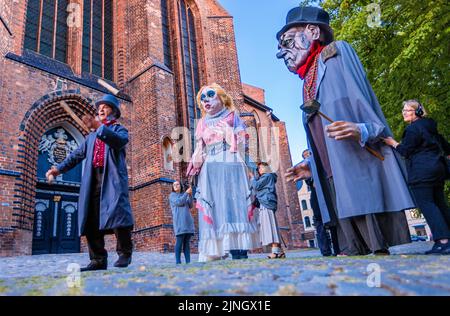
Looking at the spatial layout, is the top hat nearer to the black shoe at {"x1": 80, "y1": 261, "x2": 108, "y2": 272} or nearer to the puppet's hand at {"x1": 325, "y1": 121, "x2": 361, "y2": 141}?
the black shoe at {"x1": 80, "y1": 261, "x2": 108, "y2": 272}

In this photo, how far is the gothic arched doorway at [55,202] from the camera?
34.5 feet

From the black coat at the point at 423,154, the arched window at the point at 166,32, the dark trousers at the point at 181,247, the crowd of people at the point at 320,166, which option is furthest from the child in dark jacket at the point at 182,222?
the arched window at the point at 166,32

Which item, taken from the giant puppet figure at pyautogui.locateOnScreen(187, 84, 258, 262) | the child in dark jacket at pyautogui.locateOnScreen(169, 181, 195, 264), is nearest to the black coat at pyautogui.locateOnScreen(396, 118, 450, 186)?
the giant puppet figure at pyautogui.locateOnScreen(187, 84, 258, 262)

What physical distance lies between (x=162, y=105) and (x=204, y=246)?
934cm

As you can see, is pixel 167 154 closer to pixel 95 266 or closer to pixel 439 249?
pixel 95 266

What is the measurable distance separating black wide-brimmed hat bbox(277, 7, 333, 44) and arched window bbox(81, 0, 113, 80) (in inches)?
477

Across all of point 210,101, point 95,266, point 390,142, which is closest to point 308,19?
point 390,142

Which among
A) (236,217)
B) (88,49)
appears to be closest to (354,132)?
(236,217)

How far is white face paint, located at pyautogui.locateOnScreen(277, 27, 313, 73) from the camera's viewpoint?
306 cm

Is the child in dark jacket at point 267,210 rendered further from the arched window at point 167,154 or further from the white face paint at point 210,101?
the arched window at point 167,154

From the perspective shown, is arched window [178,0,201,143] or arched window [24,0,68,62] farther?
arched window [178,0,201,143]

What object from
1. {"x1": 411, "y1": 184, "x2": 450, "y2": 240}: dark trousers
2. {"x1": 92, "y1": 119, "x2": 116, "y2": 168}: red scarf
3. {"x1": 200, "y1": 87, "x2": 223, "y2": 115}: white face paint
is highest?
{"x1": 200, "y1": 87, "x2": 223, "y2": 115}: white face paint

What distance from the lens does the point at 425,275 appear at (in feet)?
4.42
